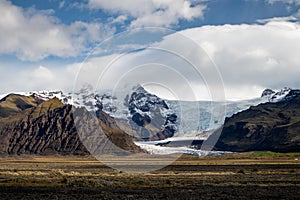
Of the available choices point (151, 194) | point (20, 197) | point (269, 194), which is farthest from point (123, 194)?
point (269, 194)

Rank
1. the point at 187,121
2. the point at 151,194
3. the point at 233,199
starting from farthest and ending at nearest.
Result: the point at 187,121, the point at 151,194, the point at 233,199

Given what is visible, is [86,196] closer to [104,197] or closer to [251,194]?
[104,197]

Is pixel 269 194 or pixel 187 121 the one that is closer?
pixel 269 194

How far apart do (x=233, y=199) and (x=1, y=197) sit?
20.0m

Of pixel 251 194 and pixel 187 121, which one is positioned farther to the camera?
pixel 187 121

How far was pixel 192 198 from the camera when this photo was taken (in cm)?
3984

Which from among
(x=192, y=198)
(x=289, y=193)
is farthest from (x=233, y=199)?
(x=289, y=193)

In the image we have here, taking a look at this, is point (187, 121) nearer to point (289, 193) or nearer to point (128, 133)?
point (128, 133)

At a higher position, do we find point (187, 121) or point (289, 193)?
point (187, 121)

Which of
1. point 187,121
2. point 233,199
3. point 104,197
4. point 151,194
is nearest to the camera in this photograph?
point 233,199

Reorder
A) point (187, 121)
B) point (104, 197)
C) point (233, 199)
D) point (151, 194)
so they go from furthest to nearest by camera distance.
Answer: point (187, 121) → point (151, 194) → point (104, 197) → point (233, 199)

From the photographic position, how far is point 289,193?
141ft

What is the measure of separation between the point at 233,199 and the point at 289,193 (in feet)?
24.3

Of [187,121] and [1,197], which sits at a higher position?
[187,121]
